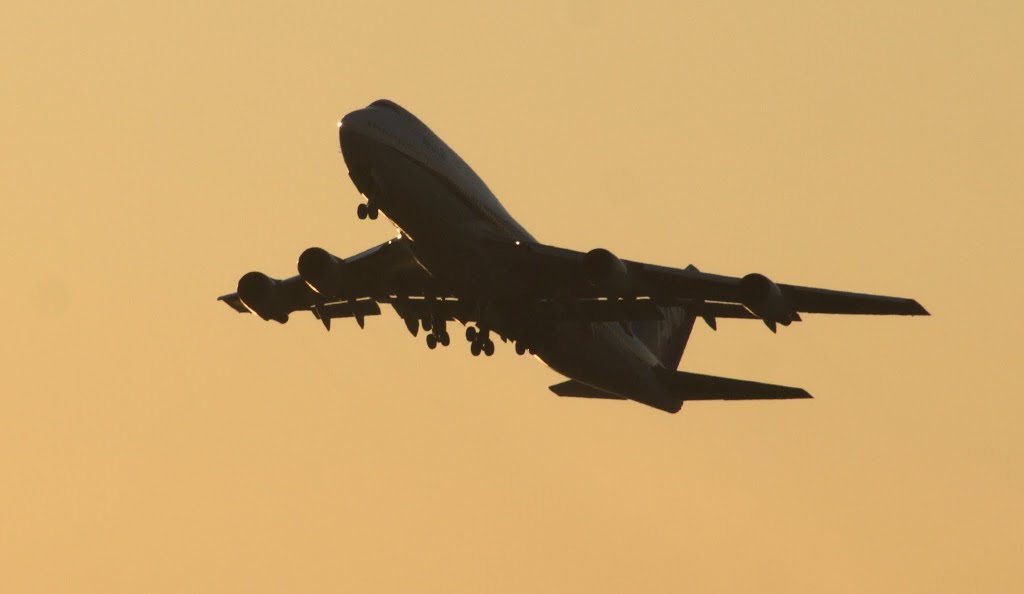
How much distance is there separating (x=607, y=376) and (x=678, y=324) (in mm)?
11324

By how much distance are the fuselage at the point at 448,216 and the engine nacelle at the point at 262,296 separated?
7.08 m

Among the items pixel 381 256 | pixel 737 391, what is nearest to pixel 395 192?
pixel 381 256

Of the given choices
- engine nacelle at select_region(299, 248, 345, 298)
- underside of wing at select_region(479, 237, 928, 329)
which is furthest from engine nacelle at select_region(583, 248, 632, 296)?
engine nacelle at select_region(299, 248, 345, 298)

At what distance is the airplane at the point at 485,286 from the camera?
171ft

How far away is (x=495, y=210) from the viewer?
55.2 meters

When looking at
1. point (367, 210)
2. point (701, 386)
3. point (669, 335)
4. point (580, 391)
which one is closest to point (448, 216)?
point (367, 210)

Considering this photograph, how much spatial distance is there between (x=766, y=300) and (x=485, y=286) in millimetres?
7771

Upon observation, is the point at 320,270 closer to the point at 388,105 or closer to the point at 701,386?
the point at 388,105

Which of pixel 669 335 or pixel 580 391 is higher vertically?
pixel 669 335

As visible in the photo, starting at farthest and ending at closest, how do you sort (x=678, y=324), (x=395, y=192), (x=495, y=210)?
1. (x=678, y=324)
2. (x=495, y=210)
3. (x=395, y=192)

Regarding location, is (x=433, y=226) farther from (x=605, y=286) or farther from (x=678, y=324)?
(x=678, y=324)

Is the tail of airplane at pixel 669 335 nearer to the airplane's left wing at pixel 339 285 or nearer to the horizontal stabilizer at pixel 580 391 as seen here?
the horizontal stabilizer at pixel 580 391

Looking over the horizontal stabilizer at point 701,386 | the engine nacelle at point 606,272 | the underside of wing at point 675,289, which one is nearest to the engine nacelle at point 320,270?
the underside of wing at point 675,289

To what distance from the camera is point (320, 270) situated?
56250 millimetres
